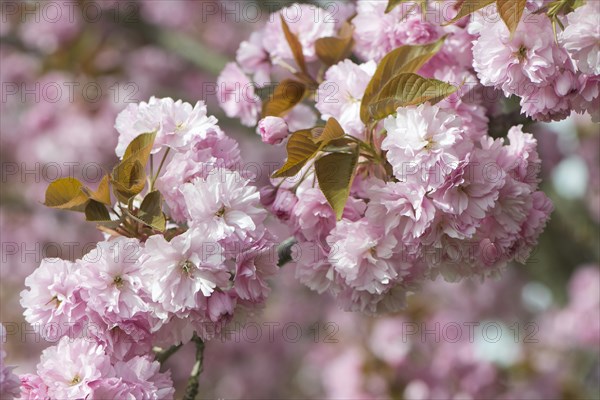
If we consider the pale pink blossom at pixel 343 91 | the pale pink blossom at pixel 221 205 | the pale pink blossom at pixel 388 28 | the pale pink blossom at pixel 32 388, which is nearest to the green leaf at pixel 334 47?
the pale pink blossom at pixel 388 28

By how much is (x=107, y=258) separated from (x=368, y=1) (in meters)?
0.83

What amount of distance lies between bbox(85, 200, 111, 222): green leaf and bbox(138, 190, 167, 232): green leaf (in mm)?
77

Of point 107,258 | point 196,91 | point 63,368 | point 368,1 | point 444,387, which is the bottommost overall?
point 444,387

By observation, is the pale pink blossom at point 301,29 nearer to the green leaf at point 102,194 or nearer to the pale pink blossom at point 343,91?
the pale pink blossom at point 343,91

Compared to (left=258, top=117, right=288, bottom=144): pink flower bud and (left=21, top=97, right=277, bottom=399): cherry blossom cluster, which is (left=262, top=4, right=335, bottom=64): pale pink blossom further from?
(left=21, top=97, right=277, bottom=399): cherry blossom cluster

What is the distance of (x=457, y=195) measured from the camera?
1.50m

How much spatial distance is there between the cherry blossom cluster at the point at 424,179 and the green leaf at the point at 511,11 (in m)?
0.02

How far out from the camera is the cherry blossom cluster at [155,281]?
1432mm

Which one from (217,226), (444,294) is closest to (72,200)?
(217,226)

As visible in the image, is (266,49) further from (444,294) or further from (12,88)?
(444,294)

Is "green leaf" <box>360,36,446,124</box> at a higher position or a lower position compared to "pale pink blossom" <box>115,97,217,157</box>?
higher

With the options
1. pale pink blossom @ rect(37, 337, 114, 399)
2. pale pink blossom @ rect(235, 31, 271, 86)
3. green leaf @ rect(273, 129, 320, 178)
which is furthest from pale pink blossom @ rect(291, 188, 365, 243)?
pale pink blossom @ rect(235, 31, 271, 86)

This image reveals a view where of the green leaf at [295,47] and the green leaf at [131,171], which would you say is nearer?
the green leaf at [131,171]

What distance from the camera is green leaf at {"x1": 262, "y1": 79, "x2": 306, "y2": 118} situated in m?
1.85
